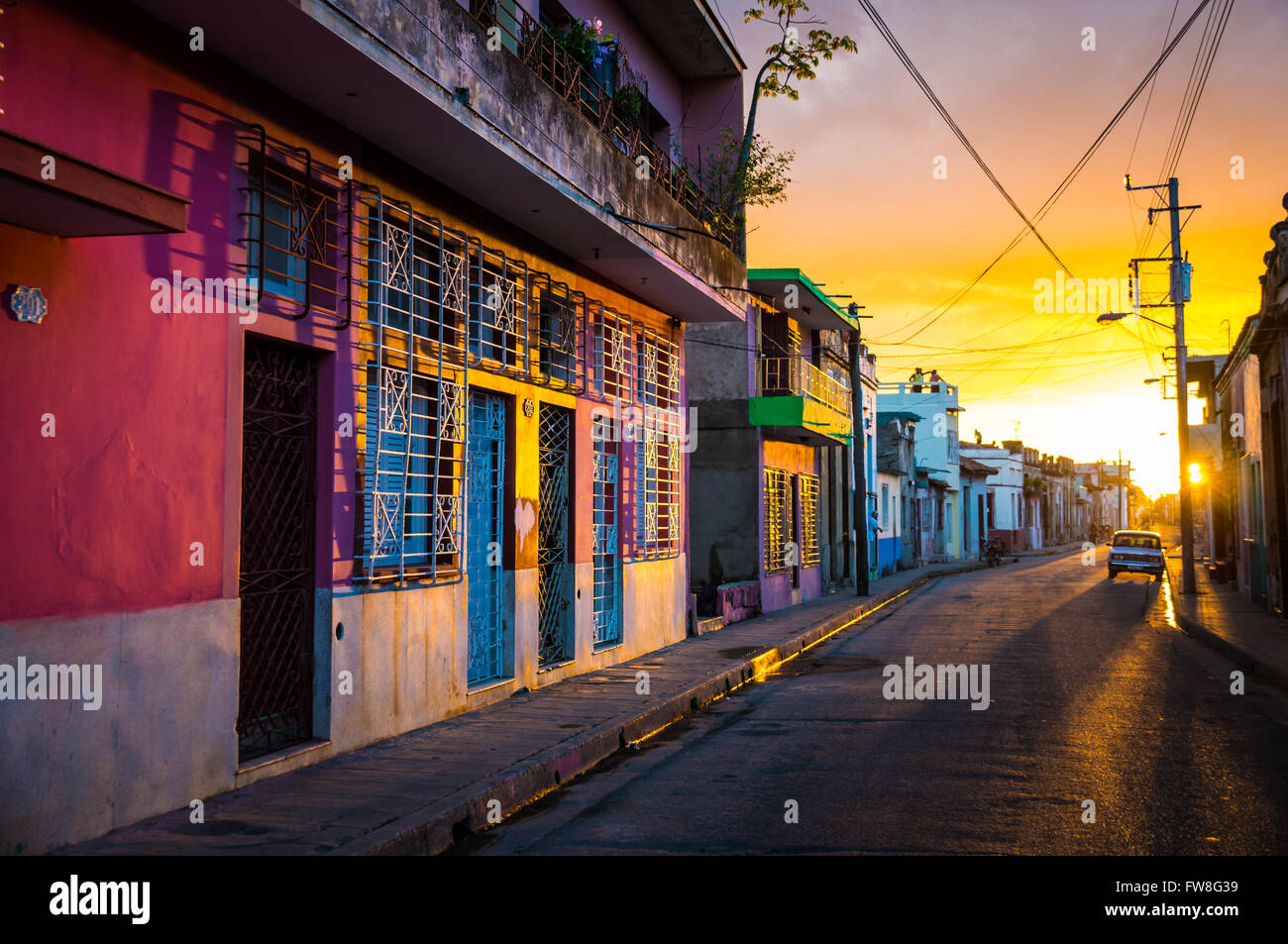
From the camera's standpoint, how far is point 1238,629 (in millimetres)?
17578

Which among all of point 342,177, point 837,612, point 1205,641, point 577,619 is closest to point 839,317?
point 837,612

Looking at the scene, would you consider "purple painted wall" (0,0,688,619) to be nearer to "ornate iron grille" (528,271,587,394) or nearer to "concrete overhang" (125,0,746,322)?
"concrete overhang" (125,0,746,322)

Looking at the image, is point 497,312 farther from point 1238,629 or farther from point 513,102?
point 1238,629

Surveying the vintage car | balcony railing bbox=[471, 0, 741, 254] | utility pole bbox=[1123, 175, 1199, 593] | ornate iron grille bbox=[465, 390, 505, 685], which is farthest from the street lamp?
ornate iron grille bbox=[465, 390, 505, 685]

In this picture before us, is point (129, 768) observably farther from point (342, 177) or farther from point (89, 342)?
point (342, 177)

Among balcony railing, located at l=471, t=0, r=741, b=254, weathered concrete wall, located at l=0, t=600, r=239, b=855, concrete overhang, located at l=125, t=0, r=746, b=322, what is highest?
balcony railing, located at l=471, t=0, r=741, b=254

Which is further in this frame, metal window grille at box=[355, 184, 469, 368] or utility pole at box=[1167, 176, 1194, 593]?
utility pole at box=[1167, 176, 1194, 593]

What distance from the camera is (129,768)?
6012mm

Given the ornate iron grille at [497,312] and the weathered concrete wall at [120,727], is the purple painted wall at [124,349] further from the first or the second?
the ornate iron grille at [497,312]

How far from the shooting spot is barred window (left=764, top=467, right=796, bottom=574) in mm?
23203

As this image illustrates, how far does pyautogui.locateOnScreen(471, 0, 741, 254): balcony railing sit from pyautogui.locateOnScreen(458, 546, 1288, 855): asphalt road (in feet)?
21.3

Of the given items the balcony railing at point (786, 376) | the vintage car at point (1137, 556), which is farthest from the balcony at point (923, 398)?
the balcony railing at point (786, 376)

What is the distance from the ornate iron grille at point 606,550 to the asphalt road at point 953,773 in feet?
6.96

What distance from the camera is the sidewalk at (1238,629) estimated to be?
13352mm
